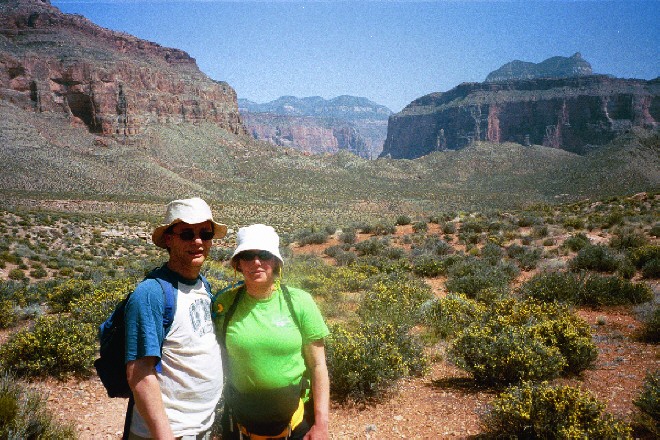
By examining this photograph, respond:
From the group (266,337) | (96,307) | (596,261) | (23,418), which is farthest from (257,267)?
(596,261)

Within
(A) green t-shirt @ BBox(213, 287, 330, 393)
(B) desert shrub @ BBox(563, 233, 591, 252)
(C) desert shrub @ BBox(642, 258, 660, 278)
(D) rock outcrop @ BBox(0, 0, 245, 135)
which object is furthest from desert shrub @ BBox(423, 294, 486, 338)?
(D) rock outcrop @ BBox(0, 0, 245, 135)

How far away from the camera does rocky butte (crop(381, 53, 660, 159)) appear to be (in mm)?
119375

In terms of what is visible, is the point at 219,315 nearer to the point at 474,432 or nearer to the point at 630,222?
the point at 474,432

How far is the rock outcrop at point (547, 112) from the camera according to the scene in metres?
119

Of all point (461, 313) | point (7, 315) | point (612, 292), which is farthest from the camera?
point (612, 292)

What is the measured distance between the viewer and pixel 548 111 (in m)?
135

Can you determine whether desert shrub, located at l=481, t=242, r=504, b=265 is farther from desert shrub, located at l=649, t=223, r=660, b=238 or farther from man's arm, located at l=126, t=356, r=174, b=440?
man's arm, located at l=126, t=356, r=174, b=440

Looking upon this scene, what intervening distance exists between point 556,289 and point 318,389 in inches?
306

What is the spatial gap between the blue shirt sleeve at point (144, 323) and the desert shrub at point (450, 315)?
5799mm

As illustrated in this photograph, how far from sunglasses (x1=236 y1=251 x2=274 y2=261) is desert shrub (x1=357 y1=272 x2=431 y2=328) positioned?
14.4 feet

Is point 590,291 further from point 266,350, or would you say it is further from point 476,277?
point 266,350

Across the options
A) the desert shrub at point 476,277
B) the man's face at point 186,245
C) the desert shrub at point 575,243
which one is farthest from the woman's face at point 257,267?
the desert shrub at point 575,243

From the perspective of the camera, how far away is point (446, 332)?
22.6 ft

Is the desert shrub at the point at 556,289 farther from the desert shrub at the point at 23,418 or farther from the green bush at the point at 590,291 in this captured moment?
the desert shrub at the point at 23,418
